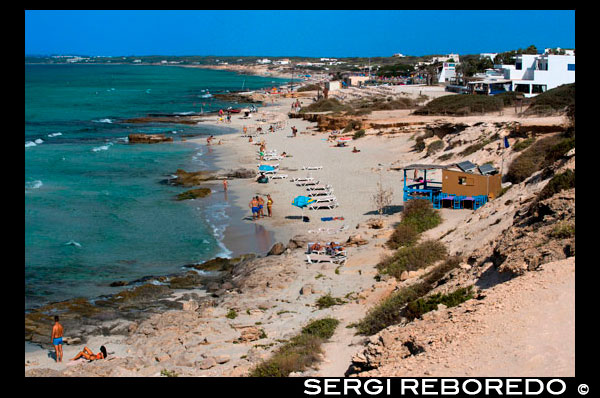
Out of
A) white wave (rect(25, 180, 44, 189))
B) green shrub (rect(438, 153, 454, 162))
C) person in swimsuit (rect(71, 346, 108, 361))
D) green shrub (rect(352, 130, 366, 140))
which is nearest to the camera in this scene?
person in swimsuit (rect(71, 346, 108, 361))

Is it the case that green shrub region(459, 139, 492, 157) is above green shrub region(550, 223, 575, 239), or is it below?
above

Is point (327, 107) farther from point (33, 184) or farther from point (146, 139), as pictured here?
point (33, 184)

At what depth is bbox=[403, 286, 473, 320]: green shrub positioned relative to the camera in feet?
29.1

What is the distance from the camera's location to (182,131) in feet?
166

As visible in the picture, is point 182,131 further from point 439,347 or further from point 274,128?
point 439,347

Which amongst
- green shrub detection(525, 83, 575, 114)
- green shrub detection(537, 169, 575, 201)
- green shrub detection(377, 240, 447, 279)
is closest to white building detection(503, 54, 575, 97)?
green shrub detection(525, 83, 575, 114)

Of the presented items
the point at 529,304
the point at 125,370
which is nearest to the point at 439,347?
the point at 529,304

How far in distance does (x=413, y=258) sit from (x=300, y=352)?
462 centimetres

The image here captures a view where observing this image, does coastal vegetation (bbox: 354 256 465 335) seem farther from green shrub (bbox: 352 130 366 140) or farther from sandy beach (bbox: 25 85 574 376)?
green shrub (bbox: 352 130 366 140)

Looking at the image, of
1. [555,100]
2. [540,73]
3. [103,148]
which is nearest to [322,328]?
[555,100]

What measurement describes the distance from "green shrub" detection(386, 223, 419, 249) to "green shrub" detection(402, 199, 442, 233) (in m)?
0.57

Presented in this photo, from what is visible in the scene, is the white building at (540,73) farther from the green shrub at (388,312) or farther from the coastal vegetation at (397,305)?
the green shrub at (388,312)

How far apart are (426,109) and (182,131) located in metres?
20.0

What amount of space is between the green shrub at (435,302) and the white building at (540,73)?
39.2 metres
